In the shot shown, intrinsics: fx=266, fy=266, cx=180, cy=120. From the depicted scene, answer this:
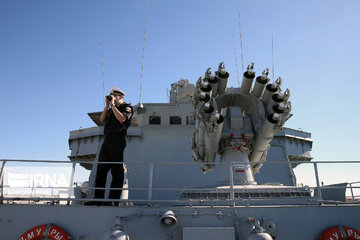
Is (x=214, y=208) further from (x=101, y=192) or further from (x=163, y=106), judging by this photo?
(x=163, y=106)

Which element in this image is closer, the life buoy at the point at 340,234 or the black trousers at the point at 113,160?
the life buoy at the point at 340,234

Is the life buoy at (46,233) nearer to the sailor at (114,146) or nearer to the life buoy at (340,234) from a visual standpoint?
the sailor at (114,146)

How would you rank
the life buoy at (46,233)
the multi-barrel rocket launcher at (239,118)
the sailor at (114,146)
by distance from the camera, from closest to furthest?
the life buoy at (46,233), the sailor at (114,146), the multi-barrel rocket launcher at (239,118)

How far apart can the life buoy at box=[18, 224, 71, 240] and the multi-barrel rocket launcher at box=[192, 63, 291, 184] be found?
334cm

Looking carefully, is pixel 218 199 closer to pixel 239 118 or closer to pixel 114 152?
pixel 114 152

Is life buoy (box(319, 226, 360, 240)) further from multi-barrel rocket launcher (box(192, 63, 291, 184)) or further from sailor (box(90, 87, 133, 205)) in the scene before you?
sailor (box(90, 87, 133, 205))

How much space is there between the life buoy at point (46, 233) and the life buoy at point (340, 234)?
3527 millimetres

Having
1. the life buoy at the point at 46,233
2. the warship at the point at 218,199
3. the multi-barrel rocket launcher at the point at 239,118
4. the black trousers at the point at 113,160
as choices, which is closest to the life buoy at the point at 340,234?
the warship at the point at 218,199

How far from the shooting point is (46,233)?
361 cm

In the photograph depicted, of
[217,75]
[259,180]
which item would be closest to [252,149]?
[217,75]

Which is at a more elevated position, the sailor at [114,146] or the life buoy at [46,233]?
the sailor at [114,146]

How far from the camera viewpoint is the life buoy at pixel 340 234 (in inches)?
142

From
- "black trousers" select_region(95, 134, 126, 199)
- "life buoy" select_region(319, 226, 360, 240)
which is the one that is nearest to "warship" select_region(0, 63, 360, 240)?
"life buoy" select_region(319, 226, 360, 240)

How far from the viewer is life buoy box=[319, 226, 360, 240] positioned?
3.60 metres
